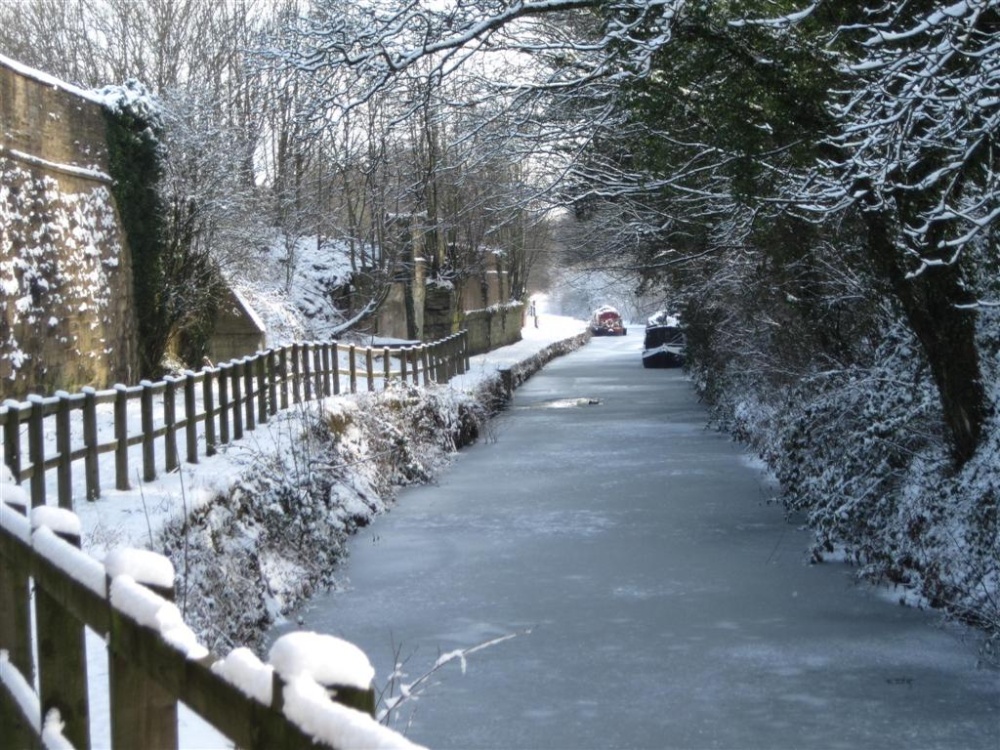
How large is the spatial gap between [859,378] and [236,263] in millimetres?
16868

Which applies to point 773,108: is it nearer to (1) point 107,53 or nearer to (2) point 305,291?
(2) point 305,291

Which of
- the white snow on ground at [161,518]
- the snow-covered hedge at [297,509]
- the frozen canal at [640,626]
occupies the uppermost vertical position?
the white snow on ground at [161,518]

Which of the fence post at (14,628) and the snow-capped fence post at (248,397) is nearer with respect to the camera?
the fence post at (14,628)

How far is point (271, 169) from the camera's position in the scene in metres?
33.3

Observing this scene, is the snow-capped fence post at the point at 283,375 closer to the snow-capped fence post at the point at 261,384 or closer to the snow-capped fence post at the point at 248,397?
the snow-capped fence post at the point at 261,384

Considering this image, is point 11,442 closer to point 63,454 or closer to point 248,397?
point 63,454

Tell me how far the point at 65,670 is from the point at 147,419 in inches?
308

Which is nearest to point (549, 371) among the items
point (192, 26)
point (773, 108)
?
point (192, 26)

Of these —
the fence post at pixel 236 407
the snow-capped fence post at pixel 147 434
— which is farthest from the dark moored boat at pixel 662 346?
the snow-capped fence post at pixel 147 434

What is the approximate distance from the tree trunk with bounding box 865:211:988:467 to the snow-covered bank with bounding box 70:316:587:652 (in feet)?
17.3

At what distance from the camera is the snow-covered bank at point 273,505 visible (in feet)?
29.3

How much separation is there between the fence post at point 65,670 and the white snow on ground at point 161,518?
0.40 meters

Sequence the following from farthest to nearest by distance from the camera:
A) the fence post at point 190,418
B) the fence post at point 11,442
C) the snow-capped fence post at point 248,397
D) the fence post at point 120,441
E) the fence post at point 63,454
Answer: the snow-capped fence post at point 248,397, the fence post at point 190,418, the fence post at point 120,441, the fence post at point 63,454, the fence post at point 11,442

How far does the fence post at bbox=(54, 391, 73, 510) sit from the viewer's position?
9312 millimetres
